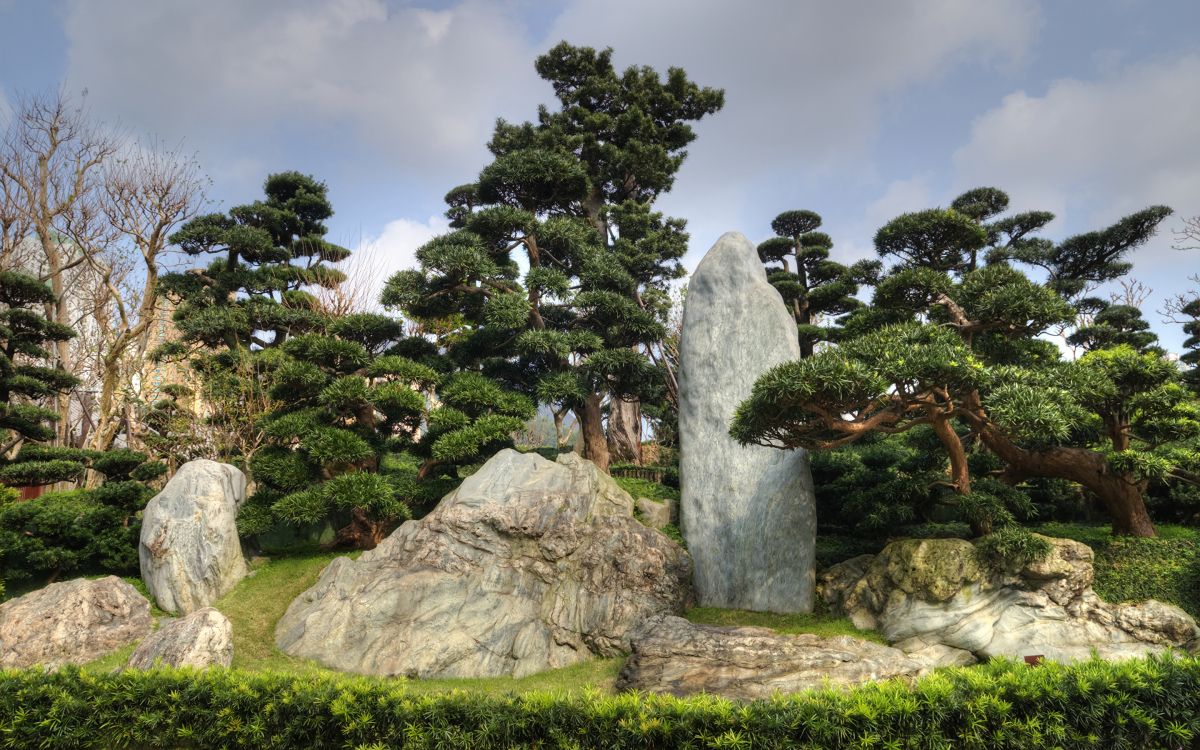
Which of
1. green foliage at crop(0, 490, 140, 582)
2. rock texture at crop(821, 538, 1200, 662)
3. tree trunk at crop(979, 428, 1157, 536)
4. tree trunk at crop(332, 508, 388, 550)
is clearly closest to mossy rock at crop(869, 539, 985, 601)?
rock texture at crop(821, 538, 1200, 662)

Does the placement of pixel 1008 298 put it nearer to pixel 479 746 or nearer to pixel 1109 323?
pixel 479 746

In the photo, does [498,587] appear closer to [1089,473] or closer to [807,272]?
[1089,473]

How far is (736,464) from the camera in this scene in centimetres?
1030

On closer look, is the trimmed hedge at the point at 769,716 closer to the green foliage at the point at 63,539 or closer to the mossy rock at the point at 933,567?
the mossy rock at the point at 933,567

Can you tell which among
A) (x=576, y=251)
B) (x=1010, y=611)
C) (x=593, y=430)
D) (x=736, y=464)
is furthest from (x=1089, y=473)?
(x=576, y=251)

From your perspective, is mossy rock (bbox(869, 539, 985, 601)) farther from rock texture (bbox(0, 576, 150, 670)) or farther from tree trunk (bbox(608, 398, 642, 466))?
rock texture (bbox(0, 576, 150, 670))

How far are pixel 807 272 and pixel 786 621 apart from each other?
13262 millimetres

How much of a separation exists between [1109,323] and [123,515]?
972 inches

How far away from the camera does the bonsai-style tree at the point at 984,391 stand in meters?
7.25

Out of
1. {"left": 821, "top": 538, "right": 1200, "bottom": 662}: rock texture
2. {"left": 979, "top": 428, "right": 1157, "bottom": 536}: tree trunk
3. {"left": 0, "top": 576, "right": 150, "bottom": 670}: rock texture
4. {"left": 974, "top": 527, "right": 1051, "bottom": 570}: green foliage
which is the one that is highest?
{"left": 979, "top": 428, "right": 1157, "bottom": 536}: tree trunk

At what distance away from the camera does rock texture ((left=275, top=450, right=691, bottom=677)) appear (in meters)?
8.64

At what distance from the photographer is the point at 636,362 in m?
13.0

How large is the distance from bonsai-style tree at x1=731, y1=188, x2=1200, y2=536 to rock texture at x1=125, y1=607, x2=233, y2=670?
7.02 metres

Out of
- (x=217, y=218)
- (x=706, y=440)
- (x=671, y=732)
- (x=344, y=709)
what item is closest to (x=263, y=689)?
(x=344, y=709)
